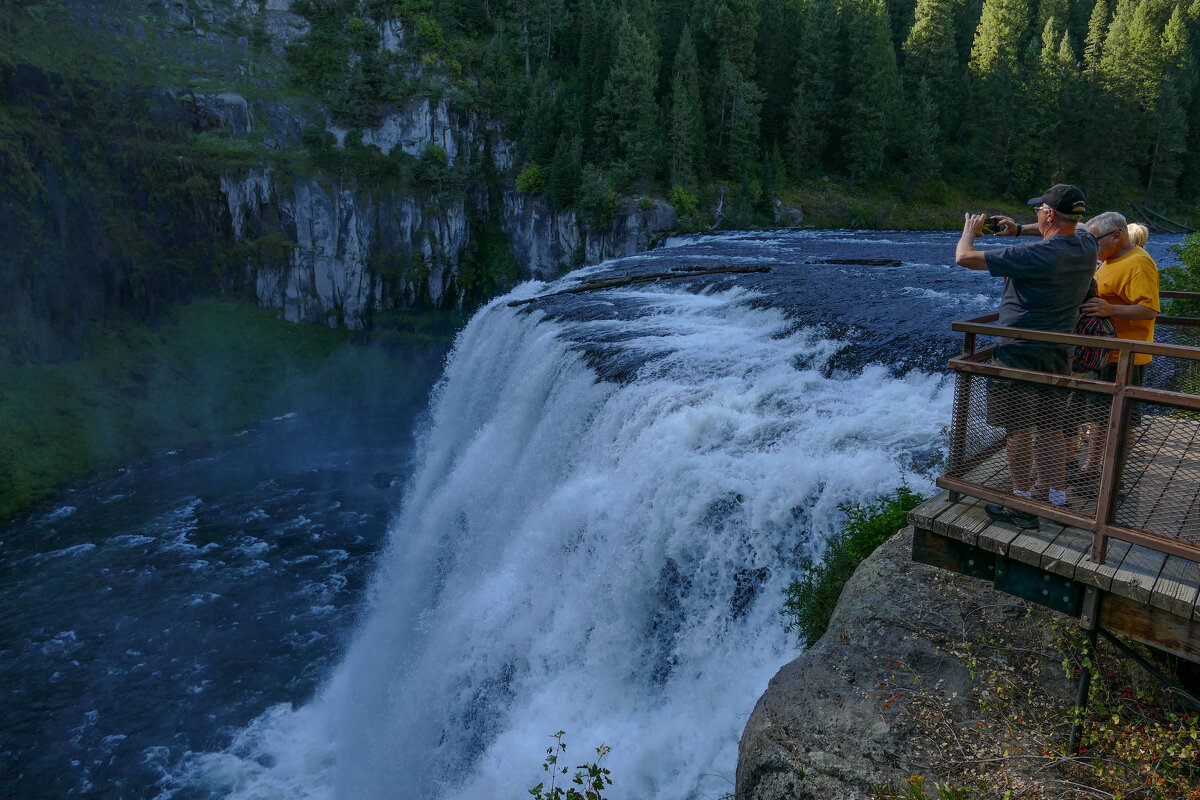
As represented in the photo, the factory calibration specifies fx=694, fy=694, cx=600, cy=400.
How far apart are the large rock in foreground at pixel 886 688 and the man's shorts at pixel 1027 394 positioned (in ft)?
5.73

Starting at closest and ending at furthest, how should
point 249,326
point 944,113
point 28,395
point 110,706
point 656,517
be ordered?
point 656,517
point 110,706
point 28,395
point 249,326
point 944,113

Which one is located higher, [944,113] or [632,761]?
[944,113]

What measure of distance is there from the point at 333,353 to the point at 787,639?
35069 millimetres

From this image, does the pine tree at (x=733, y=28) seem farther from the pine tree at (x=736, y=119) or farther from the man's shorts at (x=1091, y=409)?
the man's shorts at (x=1091, y=409)

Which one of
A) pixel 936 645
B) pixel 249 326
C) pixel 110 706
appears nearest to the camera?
pixel 936 645

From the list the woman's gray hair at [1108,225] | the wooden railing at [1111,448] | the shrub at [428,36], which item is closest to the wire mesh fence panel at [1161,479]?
the wooden railing at [1111,448]

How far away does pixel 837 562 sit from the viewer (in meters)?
7.21

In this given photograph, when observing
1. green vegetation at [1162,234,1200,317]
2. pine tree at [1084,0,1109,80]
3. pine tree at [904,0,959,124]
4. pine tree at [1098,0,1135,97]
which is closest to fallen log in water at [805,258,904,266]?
green vegetation at [1162,234,1200,317]

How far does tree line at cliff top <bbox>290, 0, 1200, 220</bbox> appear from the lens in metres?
41.4

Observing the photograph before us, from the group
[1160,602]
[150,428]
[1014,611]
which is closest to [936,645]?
[1014,611]

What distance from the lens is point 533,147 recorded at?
4128cm

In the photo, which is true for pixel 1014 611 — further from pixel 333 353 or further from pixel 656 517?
pixel 333 353

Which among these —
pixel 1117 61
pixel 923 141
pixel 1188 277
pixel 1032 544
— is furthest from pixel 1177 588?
pixel 1117 61

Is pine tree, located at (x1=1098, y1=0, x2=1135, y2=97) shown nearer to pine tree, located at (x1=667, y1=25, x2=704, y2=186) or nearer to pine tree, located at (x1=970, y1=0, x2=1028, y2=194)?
pine tree, located at (x1=970, y1=0, x2=1028, y2=194)
